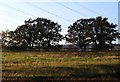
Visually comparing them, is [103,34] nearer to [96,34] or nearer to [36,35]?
[96,34]

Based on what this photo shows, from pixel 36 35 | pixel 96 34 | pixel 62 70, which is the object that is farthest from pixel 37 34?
pixel 62 70

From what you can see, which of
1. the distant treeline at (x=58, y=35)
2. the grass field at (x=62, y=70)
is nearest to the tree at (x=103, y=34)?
the distant treeline at (x=58, y=35)

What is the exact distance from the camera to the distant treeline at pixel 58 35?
2687 inches

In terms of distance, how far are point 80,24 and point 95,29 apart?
6935mm

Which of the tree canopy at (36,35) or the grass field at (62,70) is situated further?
the tree canopy at (36,35)

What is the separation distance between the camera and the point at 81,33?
71.9m

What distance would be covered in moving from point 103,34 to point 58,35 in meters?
11.8

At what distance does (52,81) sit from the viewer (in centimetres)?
1412

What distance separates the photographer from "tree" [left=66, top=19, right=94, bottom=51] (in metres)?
68.9

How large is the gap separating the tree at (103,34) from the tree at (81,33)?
5.20ft

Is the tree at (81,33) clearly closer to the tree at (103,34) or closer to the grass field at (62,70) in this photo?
the tree at (103,34)

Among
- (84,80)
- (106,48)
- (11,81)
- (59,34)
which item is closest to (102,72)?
(84,80)

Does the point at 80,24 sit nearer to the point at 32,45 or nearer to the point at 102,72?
the point at 32,45

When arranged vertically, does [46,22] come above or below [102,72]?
above
